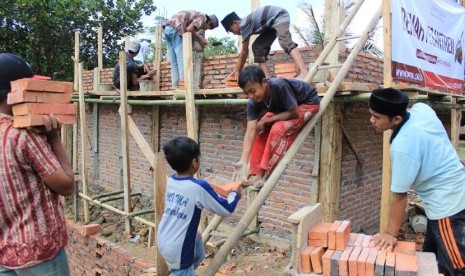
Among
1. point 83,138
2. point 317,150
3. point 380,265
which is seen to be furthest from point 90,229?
point 380,265

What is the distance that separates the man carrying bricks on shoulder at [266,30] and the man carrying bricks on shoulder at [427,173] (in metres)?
2.36

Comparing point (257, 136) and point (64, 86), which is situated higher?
point (64, 86)

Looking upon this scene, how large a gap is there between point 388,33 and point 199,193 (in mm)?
2575

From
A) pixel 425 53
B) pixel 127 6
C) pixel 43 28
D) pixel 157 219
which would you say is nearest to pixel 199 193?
pixel 157 219

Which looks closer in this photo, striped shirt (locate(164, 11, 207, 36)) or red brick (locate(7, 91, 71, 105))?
red brick (locate(7, 91, 71, 105))

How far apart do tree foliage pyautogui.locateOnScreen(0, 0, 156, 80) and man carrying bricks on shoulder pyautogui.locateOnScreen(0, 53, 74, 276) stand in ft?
37.1

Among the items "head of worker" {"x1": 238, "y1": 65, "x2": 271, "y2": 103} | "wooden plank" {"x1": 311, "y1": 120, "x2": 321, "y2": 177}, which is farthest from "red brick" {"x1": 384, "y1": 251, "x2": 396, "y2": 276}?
"wooden plank" {"x1": 311, "y1": 120, "x2": 321, "y2": 177}

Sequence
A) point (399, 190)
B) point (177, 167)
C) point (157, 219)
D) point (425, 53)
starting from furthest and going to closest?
point (425, 53)
point (157, 219)
point (177, 167)
point (399, 190)

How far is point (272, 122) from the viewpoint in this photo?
3.52 m

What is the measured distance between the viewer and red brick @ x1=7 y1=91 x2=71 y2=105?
6.30ft

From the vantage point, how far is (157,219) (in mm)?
3480

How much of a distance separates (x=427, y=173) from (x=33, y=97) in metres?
2.37

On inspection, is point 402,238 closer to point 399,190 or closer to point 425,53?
point 425,53

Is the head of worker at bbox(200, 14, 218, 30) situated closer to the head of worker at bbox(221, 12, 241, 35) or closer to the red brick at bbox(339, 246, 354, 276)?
the head of worker at bbox(221, 12, 241, 35)
